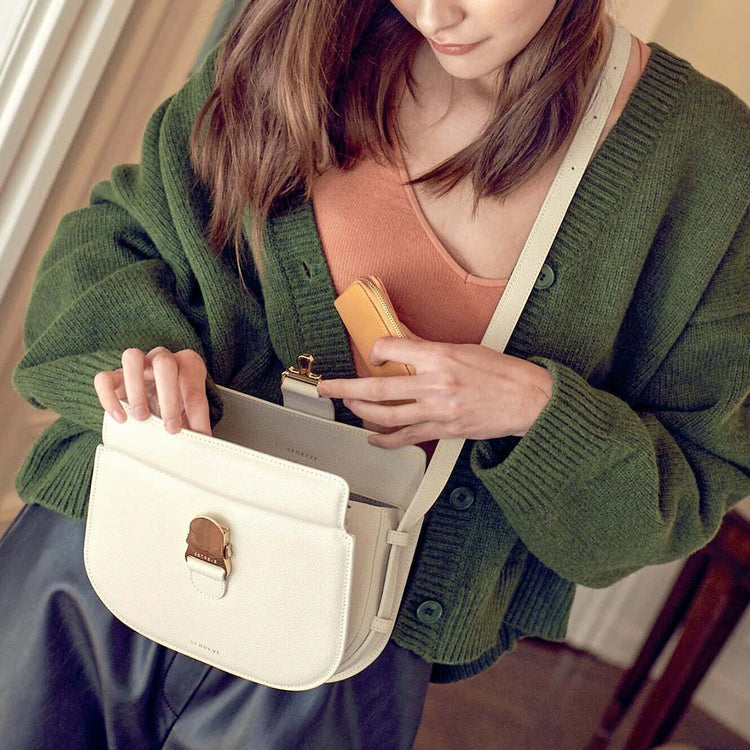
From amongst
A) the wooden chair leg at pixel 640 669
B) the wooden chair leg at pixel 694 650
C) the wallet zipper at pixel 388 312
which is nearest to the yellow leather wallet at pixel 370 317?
the wallet zipper at pixel 388 312

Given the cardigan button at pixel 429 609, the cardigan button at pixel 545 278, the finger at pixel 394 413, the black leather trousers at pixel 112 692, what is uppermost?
the cardigan button at pixel 545 278

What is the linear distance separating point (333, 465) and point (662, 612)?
3.79 feet

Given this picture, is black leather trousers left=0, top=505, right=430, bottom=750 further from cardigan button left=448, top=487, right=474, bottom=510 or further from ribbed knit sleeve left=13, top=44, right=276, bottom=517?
cardigan button left=448, top=487, right=474, bottom=510

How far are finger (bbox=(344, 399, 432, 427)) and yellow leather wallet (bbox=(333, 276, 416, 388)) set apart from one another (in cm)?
4

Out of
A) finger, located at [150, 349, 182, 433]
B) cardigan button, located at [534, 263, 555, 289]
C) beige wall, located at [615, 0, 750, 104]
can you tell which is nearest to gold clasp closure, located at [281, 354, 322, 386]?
finger, located at [150, 349, 182, 433]

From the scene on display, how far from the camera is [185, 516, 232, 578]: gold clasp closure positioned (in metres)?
0.76

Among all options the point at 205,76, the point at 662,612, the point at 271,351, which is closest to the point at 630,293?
the point at 271,351

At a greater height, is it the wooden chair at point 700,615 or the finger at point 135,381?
the finger at point 135,381

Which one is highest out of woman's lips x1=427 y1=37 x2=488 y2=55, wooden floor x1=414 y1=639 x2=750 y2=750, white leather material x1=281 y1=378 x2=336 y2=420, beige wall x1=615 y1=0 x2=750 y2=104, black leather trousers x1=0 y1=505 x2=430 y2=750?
beige wall x1=615 y1=0 x2=750 y2=104

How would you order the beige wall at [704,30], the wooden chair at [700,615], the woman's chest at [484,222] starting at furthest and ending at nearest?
the wooden chair at [700,615] → the beige wall at [704,30] → the woman's chest at [484,222]

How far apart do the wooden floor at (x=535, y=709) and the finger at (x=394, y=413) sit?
115cm

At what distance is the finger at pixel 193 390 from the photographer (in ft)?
2.70

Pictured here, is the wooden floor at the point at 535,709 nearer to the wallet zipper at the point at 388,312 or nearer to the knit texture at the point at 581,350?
the knit texture at the point at 581,350

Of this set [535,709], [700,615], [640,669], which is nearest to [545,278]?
[700,615]
